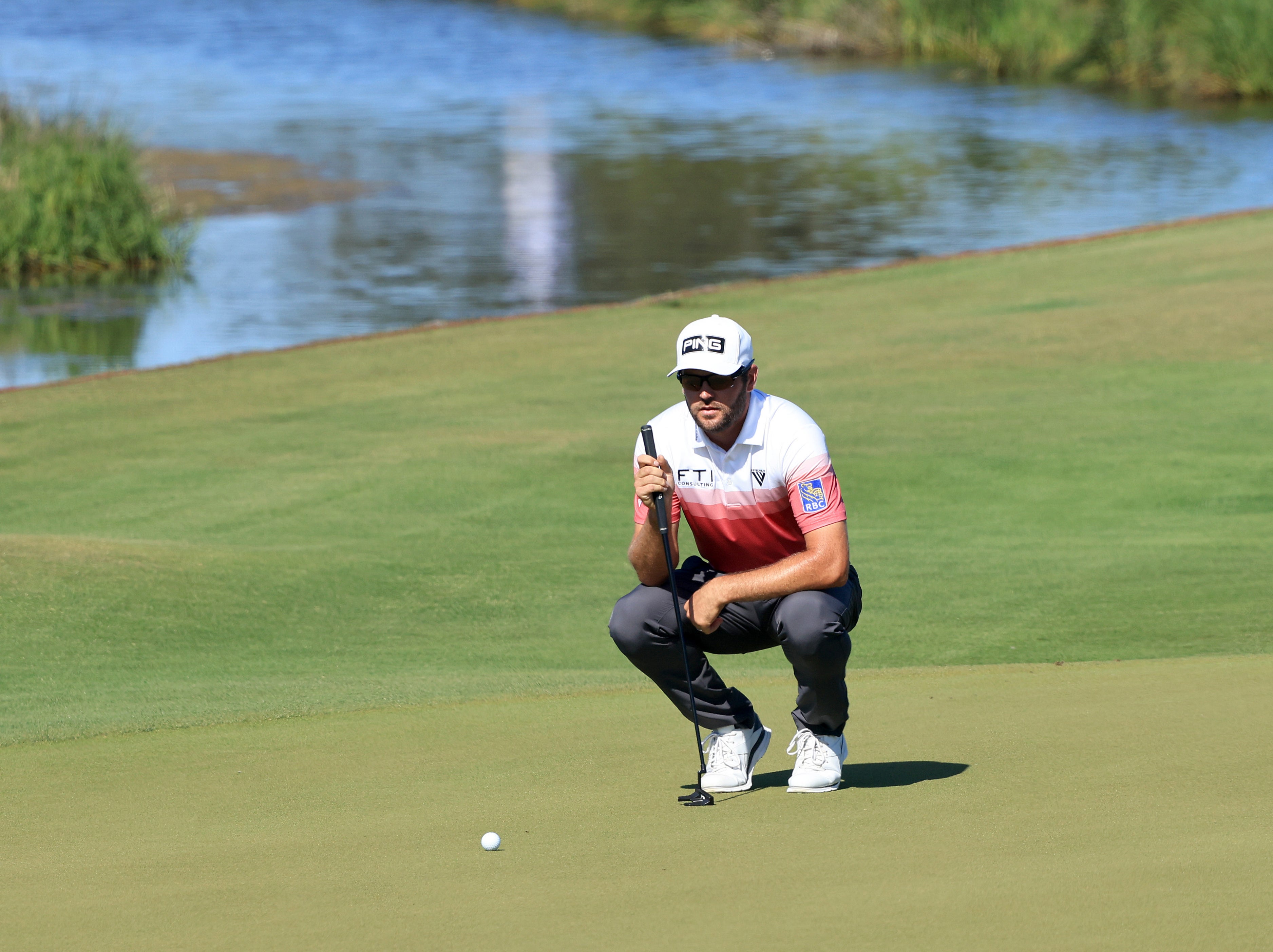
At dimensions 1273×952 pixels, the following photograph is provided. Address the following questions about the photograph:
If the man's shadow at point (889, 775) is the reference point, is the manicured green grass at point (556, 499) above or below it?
below

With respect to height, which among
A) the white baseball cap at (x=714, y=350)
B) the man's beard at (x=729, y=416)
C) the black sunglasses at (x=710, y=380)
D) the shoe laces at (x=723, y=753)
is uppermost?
the white baseball cap at (x=714, y=350)

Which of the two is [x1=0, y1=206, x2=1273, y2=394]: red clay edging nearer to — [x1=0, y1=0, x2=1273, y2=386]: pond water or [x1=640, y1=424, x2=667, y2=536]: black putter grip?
[x1=0, y1=0, x2=1273, y2=386]: pond water

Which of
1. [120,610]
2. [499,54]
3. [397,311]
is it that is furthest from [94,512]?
[499,54]

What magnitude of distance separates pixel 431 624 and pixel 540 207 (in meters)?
22.0

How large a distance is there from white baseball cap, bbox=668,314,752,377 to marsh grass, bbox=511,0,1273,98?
36.4 m

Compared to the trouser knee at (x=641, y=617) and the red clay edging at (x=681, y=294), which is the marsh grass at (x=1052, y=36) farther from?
the trouser knee at (x=641, y=617)

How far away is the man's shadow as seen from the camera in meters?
4.91

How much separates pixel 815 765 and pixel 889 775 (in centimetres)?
27

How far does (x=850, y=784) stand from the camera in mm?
4953

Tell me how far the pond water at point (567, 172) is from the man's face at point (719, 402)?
14.2 meters

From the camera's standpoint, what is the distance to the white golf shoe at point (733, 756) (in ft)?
16.1

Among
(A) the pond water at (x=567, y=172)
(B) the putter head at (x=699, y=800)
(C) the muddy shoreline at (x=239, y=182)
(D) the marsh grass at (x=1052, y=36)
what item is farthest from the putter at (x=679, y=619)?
(D) the marsh grass at (x=1052, y=36)

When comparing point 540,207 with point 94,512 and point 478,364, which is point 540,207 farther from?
point 94,512

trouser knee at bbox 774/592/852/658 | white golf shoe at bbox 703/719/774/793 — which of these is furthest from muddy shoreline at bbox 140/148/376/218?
trouser knee at bbox 774/592/852/658
